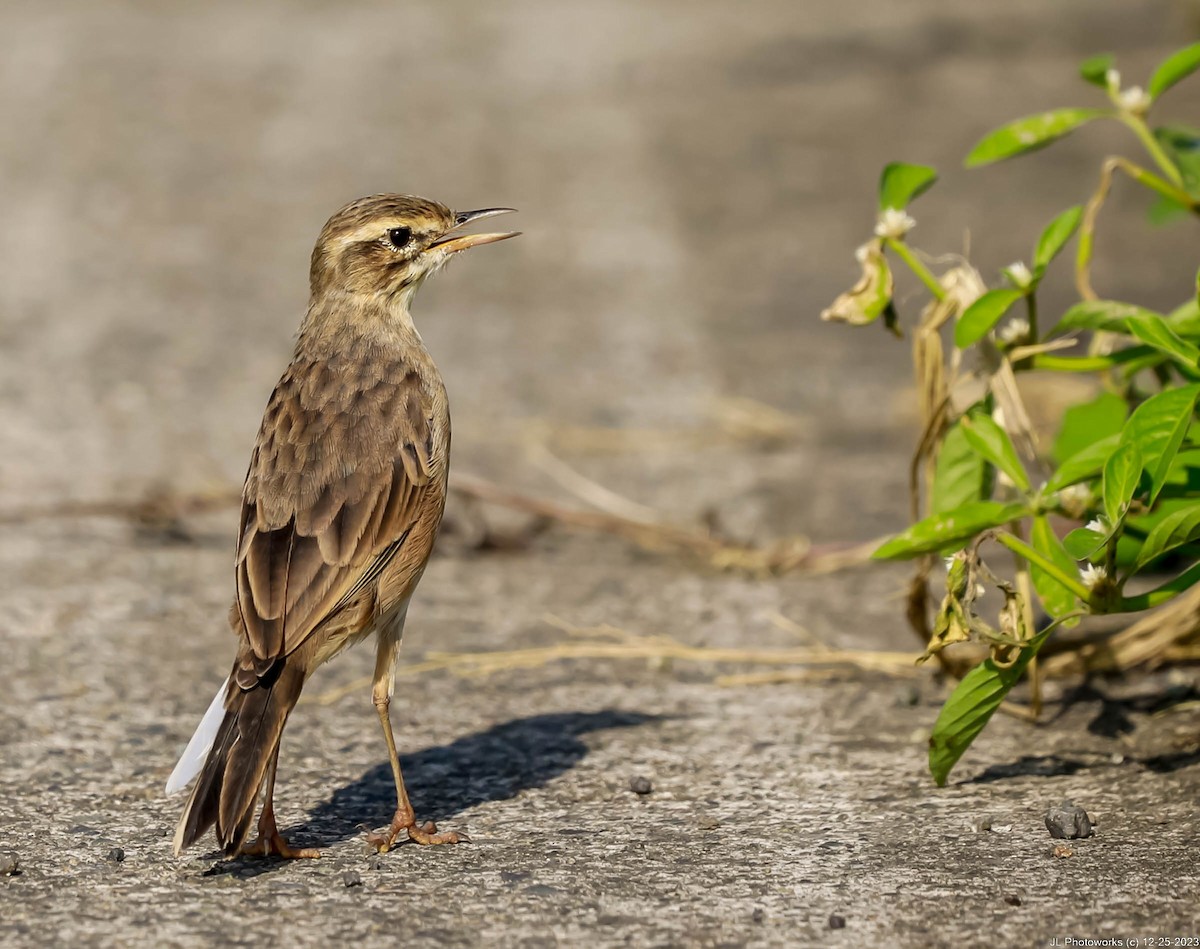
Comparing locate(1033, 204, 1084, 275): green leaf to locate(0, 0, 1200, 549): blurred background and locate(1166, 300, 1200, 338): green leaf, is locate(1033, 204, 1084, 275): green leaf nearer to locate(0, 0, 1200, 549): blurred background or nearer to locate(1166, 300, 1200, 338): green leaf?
locate(1166, 300, 1200, 338): green leaf

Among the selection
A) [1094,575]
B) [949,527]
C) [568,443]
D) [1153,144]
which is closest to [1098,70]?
[1153,144]

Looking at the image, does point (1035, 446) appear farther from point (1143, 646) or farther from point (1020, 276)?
point (1143, 646)

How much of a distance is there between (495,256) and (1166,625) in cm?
705

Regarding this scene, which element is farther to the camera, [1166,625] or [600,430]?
[600,430]

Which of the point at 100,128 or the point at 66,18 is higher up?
the point at 66,18

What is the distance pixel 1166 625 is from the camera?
16.9 ft

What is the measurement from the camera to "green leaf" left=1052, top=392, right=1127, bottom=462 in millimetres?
4844

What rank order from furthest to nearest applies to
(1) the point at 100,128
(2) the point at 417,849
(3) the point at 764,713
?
(1) the point at 100,128, (3) the point at 764,713, (2) the point at 417,849

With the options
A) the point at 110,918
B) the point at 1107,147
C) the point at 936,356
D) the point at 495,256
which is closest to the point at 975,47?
the point at 1107,147

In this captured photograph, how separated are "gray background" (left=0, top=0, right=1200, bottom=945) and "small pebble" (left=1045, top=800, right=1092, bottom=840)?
50mm

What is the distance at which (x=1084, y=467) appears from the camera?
4.24 metres

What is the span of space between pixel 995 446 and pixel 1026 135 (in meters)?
0.99

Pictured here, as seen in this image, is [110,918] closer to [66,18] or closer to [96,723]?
[96,723]

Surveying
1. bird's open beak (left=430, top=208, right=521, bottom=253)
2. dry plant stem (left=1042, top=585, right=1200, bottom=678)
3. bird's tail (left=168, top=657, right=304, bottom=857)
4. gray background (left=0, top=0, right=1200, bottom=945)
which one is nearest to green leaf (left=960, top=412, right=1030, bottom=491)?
gray background (left=0, top=0, right=1200, bottom=945)
